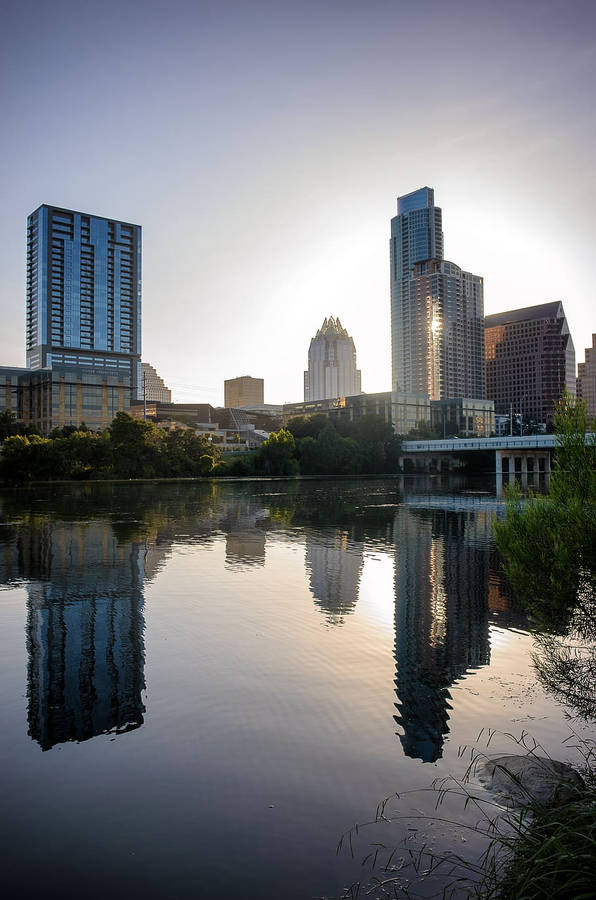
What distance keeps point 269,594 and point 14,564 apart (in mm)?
10972

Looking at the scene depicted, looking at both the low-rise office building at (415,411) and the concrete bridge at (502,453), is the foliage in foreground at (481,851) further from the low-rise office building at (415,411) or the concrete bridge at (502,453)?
the low-rise office building at (415,411)

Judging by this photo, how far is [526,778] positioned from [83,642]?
33.0ft

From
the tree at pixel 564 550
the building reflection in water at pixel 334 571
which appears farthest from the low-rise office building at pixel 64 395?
the tree at pixel 564 550

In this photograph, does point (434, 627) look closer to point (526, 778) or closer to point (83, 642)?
point (526, 778)

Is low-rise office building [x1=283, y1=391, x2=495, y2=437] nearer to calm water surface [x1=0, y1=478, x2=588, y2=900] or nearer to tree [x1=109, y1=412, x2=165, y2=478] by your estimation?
tree [x1=109, y1=412, x2=165, y2=478]

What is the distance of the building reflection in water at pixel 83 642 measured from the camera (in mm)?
10547

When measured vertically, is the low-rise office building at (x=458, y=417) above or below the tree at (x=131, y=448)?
above

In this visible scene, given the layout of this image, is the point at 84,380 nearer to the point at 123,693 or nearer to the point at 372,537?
the point at 372,537

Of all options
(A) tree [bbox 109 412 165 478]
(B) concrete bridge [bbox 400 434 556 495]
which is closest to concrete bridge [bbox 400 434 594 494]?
(B) concrete bridge [bbox 400 434 556 495]

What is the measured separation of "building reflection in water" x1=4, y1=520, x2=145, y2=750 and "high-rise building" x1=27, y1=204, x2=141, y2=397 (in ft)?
508

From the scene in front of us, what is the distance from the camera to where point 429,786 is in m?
8.46

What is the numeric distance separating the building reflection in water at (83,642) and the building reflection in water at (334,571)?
541cm

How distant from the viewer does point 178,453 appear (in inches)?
3834

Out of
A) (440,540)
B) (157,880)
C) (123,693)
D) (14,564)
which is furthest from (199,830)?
(440,540)
